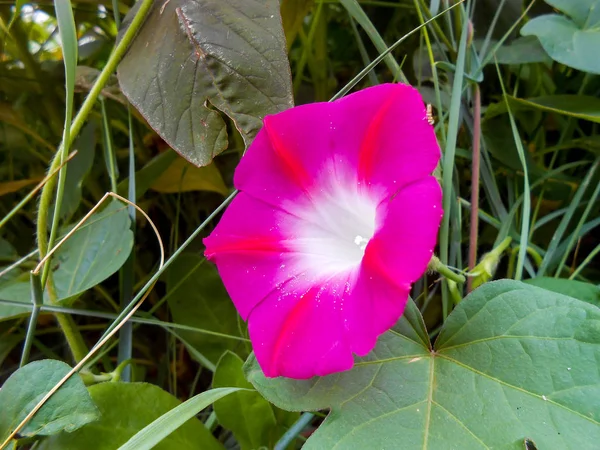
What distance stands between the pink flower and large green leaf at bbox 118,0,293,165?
2.6 inches

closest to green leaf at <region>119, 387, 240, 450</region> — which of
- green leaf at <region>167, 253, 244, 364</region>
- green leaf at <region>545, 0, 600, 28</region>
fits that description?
green leaf at <region>167, 253, 244, 364</region>

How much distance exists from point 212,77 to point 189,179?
1.03ft

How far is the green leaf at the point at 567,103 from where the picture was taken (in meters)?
0.64

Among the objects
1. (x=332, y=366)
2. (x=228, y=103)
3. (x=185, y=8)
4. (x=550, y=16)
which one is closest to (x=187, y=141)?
(x=228, y=103)

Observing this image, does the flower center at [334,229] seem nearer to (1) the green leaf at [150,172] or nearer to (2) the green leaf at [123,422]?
(2) the green leaf at [123,422]

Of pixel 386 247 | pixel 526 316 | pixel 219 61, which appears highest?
pixel 219 61

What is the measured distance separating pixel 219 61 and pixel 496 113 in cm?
40

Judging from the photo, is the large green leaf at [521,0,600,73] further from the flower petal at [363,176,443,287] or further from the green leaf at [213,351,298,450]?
the green leaf at [213,351,298,450]

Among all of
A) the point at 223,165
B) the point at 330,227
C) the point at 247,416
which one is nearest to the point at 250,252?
the point at 330,227

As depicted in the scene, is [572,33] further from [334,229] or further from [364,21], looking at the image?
[334,229]

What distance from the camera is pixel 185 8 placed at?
0.58 metres

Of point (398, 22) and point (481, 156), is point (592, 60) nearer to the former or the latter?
point (481, 156)

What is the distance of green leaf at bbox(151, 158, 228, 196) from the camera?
82 cm

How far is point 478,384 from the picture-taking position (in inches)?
17.0
